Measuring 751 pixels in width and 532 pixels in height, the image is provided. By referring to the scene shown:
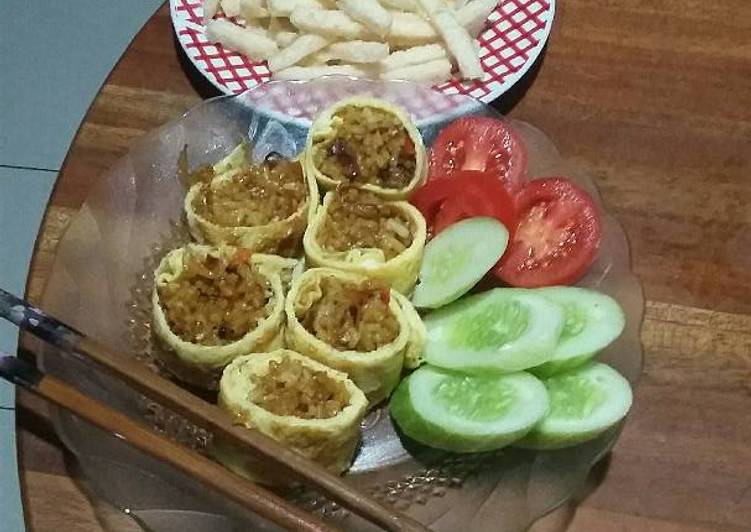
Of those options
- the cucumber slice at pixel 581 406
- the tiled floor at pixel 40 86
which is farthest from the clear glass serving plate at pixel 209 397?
the tiled floor at pixel 40 86

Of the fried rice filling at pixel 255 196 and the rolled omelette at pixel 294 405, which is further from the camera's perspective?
the fried rice filling at pixel 255 196

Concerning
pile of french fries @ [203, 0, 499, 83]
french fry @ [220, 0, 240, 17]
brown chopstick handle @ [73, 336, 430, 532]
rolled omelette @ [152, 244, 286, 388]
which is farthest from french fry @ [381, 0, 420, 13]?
brown chopstick handle @ [73, 336, 430, 532]

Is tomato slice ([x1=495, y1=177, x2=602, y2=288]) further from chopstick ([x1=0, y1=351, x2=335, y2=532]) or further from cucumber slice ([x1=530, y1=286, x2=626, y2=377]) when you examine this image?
chopstick ([x1=0, y1=351, x2=335, y2=532])

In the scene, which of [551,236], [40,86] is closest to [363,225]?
[551,236]

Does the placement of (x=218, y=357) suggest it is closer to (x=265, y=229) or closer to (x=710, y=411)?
(x=265, y=229)

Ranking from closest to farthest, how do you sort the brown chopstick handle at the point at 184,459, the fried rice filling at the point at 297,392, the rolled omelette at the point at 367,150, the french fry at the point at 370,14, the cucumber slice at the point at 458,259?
1. the brown chopstick handle at the point at 184,459
2. the fried rice filling at the point at 297,392
3. the cucumber slice at the point at 458,259
4. the rolled omelette at the point at 367,150
5. the french fry at the point at 370,14

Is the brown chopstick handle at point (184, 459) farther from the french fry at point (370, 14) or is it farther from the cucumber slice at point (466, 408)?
the french fry at point (370, 14)

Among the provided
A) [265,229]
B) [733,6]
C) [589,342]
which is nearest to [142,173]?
[265,229]

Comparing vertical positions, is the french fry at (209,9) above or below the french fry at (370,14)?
above

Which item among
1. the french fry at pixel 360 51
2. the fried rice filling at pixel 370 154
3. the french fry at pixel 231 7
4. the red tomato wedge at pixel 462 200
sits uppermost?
the french fry at pixel 231 7
